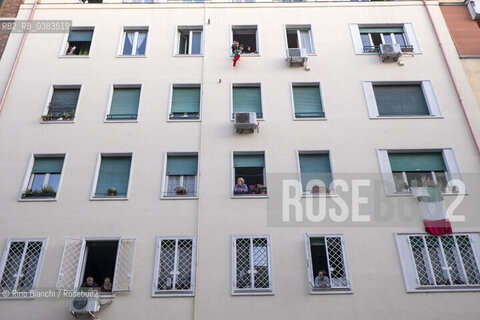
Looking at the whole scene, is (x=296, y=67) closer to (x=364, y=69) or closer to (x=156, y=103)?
(x=364, y=69)

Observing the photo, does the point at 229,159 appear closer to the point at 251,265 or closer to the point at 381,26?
the point at 251,265

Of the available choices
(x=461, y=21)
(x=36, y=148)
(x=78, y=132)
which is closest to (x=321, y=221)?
(x=78, y=132)

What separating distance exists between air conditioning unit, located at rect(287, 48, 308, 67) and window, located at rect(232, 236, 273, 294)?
6655mm

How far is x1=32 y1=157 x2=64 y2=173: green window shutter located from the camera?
42.3ft

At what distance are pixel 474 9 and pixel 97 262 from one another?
53.1 feet

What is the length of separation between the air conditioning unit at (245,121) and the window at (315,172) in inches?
68.8

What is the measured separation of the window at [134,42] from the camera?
15750mm

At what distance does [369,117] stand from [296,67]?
3.24 metres

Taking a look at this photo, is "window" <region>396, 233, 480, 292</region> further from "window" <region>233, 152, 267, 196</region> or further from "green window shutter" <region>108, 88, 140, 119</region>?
"green window shutter" <region>108, 88, 140, 119</region>

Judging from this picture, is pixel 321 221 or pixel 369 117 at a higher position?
pixel 369 117

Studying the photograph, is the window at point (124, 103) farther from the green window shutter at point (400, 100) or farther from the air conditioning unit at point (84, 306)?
the green window shutter at point (400, 100)

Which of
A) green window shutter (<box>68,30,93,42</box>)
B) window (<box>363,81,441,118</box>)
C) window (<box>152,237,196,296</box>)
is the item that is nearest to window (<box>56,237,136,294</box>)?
window (<box>152,237,196,296</box>)

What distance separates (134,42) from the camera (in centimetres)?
1600

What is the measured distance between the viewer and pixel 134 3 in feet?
55.3
